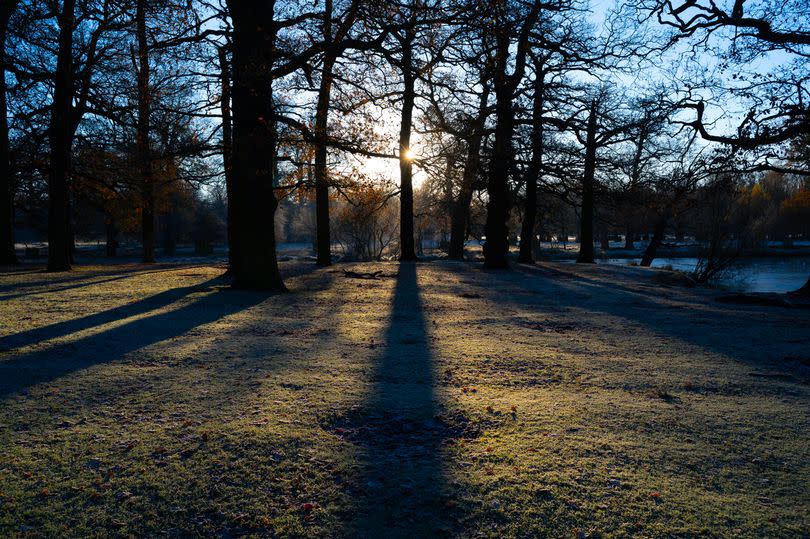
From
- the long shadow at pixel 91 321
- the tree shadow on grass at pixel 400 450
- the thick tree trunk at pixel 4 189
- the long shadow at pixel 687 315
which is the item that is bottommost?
the tree shadow on grass at pixel 400 450

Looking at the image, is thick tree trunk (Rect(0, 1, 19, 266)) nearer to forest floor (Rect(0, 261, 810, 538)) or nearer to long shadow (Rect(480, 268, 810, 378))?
forest floor (Rect(0, 261, 810, 538))

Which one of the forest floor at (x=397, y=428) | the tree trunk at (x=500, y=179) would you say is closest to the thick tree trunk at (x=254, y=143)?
the forest floor at (x=397, y=428)

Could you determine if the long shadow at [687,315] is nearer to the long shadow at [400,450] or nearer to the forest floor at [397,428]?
the forest floor at [397,428]

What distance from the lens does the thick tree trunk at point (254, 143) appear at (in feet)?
33.8

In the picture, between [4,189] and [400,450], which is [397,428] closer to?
[400,450]

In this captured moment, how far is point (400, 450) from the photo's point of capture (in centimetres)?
360

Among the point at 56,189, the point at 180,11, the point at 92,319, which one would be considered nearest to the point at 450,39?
the point at 180,11

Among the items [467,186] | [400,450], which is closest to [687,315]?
[400,450]

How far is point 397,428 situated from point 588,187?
57.8ft

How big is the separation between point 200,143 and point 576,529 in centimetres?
1394

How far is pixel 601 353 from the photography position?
248 inches

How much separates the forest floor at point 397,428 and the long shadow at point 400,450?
0.7 inches

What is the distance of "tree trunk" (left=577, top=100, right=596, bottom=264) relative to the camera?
19.3 metres

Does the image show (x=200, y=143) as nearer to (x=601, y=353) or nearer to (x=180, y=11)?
(x=180, y=11)
